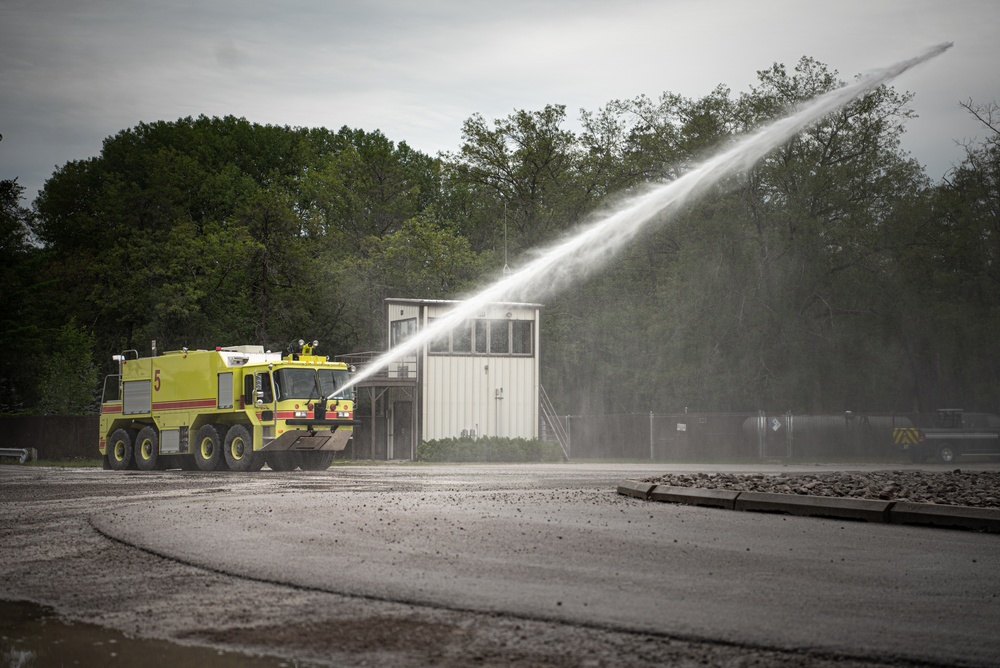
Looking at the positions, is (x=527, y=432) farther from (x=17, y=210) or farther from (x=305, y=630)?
(x=305, y=630)

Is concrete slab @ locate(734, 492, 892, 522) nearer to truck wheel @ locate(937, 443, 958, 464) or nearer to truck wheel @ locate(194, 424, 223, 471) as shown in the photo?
truck wheel @ locate(194, 424, 223, 471)

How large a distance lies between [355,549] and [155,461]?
24.6 m

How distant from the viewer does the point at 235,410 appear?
99.1ft

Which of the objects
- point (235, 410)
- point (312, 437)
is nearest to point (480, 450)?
point (312, 437)

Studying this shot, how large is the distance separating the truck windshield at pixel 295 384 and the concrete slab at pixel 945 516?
Answer: 19.5 m

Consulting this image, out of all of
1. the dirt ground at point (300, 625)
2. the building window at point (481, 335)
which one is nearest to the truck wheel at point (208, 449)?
the building window at point (481, 335)

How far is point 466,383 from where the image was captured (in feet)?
141

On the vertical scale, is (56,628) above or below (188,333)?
below

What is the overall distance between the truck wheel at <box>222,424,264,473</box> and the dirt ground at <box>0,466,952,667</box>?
18.9m

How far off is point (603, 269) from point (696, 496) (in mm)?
44415

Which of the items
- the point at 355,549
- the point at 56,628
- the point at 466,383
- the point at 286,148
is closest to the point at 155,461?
the point at 466,383

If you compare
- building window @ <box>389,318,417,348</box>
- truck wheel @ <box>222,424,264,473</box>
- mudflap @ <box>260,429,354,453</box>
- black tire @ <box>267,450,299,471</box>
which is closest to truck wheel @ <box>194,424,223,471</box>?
truck wheel @ <box>222,424,264,473</box>

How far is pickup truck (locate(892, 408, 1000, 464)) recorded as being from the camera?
4231 cm

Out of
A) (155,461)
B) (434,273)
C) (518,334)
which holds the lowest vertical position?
(155,461)
